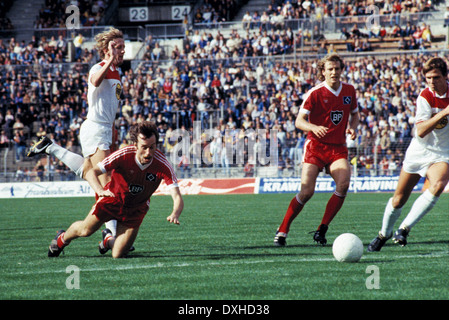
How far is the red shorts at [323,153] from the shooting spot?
866cm

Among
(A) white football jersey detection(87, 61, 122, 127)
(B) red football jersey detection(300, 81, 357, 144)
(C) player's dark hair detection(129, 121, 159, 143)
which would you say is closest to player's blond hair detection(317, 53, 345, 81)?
(B) red football jersey detection(300, 81, 357, 144)

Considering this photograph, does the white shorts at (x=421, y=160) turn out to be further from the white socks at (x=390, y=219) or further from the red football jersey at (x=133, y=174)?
the red football jersey at (x=133, y=174)

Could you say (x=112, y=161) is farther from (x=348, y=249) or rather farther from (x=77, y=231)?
(x=348, y=249)

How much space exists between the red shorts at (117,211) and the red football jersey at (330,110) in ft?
8.42

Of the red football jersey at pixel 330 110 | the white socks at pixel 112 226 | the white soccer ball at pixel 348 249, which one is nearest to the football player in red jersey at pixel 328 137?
the red football jersey at pixel 330 110

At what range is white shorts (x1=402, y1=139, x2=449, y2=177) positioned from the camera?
24.2 feet

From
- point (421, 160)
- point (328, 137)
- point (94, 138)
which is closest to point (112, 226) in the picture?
point (94, 138)

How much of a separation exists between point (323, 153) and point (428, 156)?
5.23ft

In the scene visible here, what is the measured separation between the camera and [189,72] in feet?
98.3

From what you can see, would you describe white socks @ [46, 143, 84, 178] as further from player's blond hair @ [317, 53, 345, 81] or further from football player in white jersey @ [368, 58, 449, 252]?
football player in white jersey @ [368, 58, 449, 252]

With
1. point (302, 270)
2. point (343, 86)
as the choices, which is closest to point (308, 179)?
point (343, 86)

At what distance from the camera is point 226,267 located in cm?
655
